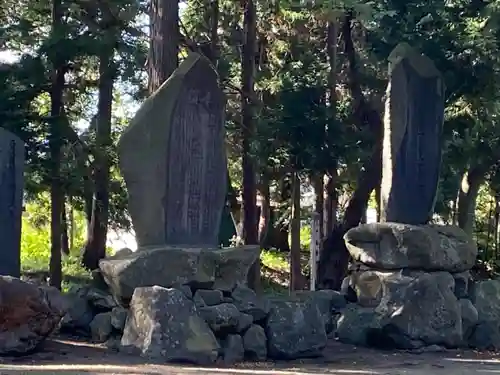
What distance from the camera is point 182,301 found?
830 cm

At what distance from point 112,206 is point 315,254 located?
409 centimetres

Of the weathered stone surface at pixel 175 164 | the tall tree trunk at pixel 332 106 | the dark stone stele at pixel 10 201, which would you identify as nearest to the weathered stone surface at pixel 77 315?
the dark stone stele at pixel 10 201

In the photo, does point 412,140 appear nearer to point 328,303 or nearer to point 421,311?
point 421,311

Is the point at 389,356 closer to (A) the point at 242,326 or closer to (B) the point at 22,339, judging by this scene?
(A) the point at 242,326

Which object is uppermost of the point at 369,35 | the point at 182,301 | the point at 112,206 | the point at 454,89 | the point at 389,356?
the point at 369,35

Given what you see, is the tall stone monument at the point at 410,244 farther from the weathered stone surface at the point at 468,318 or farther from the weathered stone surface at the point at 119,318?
the weathered stone surface at the point at 119,318

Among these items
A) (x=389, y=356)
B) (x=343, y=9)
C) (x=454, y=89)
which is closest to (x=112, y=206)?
(x=343, y=9)

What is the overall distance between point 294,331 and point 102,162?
607 cm

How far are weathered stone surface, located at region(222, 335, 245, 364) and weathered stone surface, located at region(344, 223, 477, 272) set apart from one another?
8.30 ft

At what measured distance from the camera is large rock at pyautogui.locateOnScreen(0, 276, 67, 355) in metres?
8.09

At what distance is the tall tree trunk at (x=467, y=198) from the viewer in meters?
18.6

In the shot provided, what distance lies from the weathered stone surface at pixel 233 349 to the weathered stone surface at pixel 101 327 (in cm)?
136

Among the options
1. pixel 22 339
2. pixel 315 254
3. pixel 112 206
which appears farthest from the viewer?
pixel 112 206

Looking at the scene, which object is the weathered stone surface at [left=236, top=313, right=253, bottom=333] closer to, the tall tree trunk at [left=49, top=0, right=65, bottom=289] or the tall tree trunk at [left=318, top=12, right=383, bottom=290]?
the tall tree trunk at [left=49, top=0, right=65, bottom=289]
